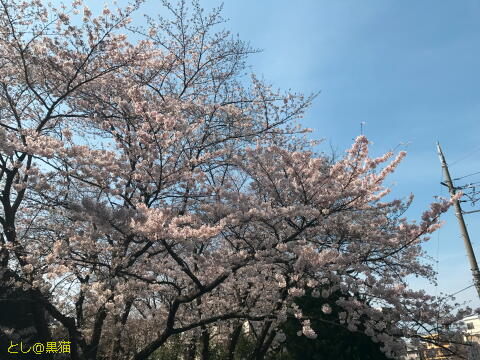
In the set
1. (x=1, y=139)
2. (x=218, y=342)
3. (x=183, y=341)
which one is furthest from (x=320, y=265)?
(x=218, y=342)

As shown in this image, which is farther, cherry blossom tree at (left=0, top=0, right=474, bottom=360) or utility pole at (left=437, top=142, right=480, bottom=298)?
utility pole at (left=437, top=142, right=480, bottom=298)

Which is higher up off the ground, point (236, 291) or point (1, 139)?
point (1, 139)

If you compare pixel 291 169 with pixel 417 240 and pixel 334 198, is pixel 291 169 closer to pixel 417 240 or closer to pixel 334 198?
pixel 334 198

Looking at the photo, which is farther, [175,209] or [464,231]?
[464,231]

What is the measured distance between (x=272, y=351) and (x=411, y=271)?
545 cm

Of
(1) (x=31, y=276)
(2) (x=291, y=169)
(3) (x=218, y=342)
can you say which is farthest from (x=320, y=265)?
(3) (x=218, y=342)

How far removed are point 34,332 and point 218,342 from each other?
653 cm

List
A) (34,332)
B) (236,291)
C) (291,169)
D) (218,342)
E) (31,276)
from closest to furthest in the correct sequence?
(31,276), (291,169), (34,332), (236,291), (218,342)

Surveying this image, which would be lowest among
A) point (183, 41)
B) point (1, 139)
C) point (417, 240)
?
point (417, 240)

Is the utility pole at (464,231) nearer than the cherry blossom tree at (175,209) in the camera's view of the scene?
No

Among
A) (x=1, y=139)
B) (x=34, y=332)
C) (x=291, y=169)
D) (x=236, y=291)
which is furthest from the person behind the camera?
(x=236, y=291)

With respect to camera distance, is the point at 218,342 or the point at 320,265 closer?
the point at 320,265

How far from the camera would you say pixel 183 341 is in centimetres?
1216

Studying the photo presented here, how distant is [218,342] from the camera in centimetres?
1361
